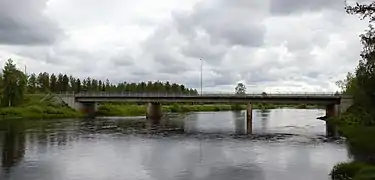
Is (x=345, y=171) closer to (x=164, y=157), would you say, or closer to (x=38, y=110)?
(x=164, y=157)

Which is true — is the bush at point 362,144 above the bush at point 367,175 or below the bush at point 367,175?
below

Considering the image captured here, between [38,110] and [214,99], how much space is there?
46.3 meters

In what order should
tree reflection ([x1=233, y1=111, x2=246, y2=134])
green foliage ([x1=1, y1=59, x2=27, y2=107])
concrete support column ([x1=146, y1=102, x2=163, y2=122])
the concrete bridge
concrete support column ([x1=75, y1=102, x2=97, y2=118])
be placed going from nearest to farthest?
tree reflection ([x1=233, y1=111, x2=246, y2=134]) < the concrete bridge < green foliage ([x1=1, y1=59, x2=27, y2=107]) < concrete support column ([x1=146, y1=102, x2=163, y2=122]) < concrete support column ([x1=75, y1=102, x2=97, y2=118])

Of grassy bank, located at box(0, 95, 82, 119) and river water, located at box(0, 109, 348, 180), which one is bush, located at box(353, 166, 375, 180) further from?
grassy bank, located at box(0, 95, 82, 119)

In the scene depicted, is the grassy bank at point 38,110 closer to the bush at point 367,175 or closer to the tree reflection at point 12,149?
the tree reflection at point 12,149

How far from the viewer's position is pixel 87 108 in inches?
5669

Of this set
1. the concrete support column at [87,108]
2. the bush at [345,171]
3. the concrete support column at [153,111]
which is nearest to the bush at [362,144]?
the bush at [345,171]

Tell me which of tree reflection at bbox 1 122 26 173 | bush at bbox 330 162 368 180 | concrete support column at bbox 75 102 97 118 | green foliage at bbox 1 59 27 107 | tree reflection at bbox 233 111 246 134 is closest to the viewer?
bush at bbox 330 162 368 180

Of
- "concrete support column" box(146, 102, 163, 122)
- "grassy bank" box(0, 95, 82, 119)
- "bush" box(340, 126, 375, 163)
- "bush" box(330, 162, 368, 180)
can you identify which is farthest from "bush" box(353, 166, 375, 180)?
"concrete support column" box(146, 102, 163, 122)

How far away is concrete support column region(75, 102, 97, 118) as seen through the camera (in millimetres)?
140125

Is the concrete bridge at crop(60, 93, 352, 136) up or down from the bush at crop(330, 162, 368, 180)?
up

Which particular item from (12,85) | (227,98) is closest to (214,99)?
(227,98)

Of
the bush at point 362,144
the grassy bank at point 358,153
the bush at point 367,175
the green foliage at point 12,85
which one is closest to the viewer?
the bush at point 367,175

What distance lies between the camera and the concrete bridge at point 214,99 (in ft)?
371
